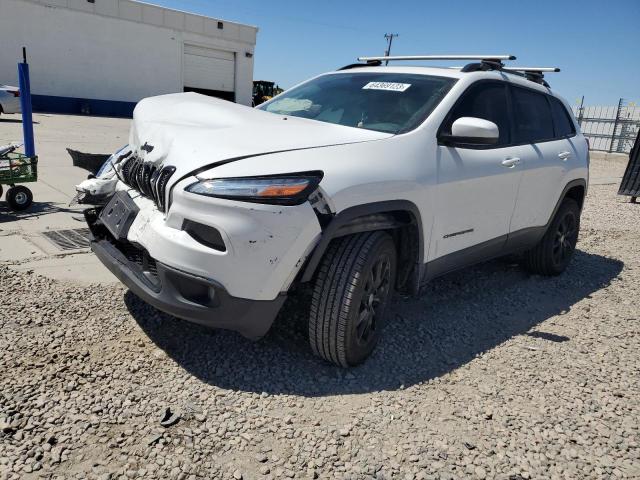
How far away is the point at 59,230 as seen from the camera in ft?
16.6

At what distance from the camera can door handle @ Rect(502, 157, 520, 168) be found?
12.2ft

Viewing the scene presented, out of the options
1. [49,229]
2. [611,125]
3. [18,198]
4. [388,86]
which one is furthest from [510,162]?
[611,125]

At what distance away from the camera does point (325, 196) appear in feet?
8.09

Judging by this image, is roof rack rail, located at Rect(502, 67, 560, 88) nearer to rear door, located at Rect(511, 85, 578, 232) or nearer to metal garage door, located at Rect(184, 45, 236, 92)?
rear door, located at Rect(511, 85, 578, 232)

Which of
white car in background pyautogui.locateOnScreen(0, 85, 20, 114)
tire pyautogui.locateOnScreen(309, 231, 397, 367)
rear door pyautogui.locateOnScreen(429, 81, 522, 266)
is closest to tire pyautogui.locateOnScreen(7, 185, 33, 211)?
tire pyautogui.locateOnScreen(309, 231, 397, 367)

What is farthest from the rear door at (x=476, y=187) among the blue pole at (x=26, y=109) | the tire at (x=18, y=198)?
the blue pole at (x=26, y=109)

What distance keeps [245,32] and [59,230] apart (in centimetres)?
2965

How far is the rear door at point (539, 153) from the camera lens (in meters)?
4.10

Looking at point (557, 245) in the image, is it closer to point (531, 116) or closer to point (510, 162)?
point (531, 116)

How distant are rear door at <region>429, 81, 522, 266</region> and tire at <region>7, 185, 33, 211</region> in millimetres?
4542

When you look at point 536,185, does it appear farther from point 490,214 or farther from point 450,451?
point 450,451

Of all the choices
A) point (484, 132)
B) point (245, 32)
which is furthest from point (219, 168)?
point (245, 32)

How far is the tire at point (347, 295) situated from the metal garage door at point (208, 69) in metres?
30.5

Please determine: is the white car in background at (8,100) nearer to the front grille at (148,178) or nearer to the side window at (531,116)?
the front grille at (148,178)
